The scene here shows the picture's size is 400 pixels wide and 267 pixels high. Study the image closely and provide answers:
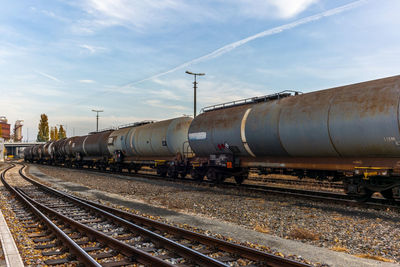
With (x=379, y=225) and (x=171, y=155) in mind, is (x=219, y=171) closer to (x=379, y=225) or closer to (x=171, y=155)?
(x=171, y=155)

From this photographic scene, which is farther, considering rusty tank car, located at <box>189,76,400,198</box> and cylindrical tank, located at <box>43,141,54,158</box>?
cylindrical tank, located at <box>43,141,54,158</box>

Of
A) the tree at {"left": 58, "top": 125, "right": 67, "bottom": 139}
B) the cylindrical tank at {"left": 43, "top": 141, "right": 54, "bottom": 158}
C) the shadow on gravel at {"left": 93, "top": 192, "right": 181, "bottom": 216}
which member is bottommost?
the shadow on gravel at {"left": 93, "top": 192, "right": 181, "bottom": 216}

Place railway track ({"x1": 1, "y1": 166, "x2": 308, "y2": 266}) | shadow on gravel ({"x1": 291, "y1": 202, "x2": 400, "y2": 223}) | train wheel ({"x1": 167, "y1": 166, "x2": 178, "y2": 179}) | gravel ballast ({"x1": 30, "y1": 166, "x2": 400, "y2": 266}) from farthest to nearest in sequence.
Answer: train wheel ({"x1": 167, "y1": 166, "x2": 178, "y2": 179}), shadow on gravel ({"x1": 291, "y1": 202, "x2": 400, "y2": 223}), gravel ballast ({"x1": 30, "y1": 166, "x2": 400, "y2": 266}), railway track ({"x1": 1, "y1": 166, "x2": 308, "y2": 266})

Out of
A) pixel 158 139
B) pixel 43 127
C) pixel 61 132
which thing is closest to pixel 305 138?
pixel 158 139

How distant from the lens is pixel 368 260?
594cm

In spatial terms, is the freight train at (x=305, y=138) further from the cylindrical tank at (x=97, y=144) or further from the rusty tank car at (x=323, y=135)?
the cylindrical tank at (x=97, y=144)

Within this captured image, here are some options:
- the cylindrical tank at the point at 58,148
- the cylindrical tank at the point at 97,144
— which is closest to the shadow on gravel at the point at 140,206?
the cylindrical tank at the point at 97,144

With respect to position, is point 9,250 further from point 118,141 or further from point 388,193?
point 118,141

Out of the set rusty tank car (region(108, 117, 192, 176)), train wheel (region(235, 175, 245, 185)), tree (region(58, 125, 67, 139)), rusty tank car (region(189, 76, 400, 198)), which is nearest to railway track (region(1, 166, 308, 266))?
rusty tank car (region(189, 76, 400, 198))

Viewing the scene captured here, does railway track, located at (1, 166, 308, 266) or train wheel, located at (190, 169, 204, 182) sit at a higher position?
train wheel, located at (190, 169, 204, 182)

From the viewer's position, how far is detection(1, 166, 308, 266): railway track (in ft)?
19.2

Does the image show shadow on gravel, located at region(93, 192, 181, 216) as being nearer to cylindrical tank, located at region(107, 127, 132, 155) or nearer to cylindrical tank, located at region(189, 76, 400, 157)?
cylindrical tank, located at region(189, 76, 400, 157)

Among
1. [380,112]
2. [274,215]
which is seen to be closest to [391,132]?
[380,112]

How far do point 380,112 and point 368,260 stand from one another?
5898 mm
